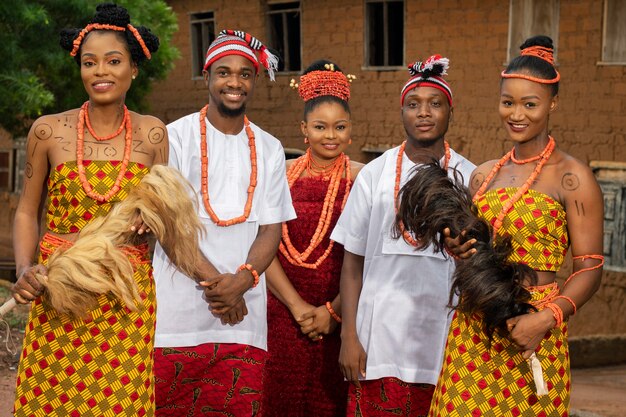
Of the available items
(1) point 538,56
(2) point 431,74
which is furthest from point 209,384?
(1) point 538,56

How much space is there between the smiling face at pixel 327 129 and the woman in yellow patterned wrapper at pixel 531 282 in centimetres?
148

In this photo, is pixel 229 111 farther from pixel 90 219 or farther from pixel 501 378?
pixel 501 378

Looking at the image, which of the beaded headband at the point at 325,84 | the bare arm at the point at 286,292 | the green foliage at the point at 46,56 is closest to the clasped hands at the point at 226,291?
the bare arm at the point at 286,292

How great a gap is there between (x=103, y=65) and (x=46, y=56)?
761cm

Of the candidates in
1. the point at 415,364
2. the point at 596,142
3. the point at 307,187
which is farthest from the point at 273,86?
the point at 415,364

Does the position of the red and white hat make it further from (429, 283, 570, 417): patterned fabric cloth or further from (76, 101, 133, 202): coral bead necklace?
(429, 283, 570, 417): patterned fabric cloth

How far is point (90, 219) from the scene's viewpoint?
372cm

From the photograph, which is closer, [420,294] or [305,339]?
[420,294]

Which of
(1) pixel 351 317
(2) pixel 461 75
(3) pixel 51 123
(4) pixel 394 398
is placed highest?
(2) pixel 461 75

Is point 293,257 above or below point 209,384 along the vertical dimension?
above

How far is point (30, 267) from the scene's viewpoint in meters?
3.51

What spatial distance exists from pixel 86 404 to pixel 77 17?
8359 millimetres

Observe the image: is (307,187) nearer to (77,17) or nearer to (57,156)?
(57,156)

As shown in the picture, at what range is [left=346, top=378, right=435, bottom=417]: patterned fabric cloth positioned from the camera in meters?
4.43
